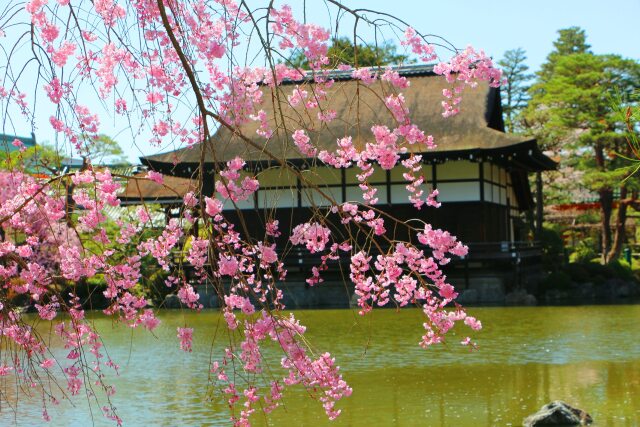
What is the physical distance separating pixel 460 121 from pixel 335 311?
506 centimetres

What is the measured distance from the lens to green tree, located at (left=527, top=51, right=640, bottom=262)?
70.8 feet

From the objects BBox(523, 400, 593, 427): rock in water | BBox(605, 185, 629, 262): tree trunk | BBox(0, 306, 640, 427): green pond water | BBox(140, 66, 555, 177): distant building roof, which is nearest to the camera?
BBox(523, 400, 593, 427): rock in water

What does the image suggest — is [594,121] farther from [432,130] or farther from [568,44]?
[568,44]

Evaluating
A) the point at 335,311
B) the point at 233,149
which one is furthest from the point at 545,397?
the point at 233,149

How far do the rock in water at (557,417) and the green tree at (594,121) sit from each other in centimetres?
1565

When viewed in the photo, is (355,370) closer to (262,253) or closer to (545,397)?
(545,397)

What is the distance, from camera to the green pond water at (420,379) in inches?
267

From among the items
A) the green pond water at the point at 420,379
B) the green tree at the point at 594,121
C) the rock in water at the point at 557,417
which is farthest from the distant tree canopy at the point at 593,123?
the rock in water at the point at 557,417

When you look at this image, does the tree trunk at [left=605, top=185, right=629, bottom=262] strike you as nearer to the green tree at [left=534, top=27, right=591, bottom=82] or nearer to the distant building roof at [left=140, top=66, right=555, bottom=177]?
the distant building roof at [left=140, top=66, right=555, bottom=177]

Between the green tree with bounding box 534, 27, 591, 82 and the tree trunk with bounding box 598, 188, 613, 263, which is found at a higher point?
the green tree with bounding box 534, 27, 591, 82

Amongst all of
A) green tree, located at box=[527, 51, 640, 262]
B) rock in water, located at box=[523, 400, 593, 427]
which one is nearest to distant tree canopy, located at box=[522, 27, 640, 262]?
green tree, located at box=[527, 51, 640, 262]

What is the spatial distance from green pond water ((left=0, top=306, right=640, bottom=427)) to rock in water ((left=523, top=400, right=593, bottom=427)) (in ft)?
0.54

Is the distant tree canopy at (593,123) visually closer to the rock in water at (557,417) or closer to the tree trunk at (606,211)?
the tree trunk at (606,211)

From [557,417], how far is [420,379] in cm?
227
